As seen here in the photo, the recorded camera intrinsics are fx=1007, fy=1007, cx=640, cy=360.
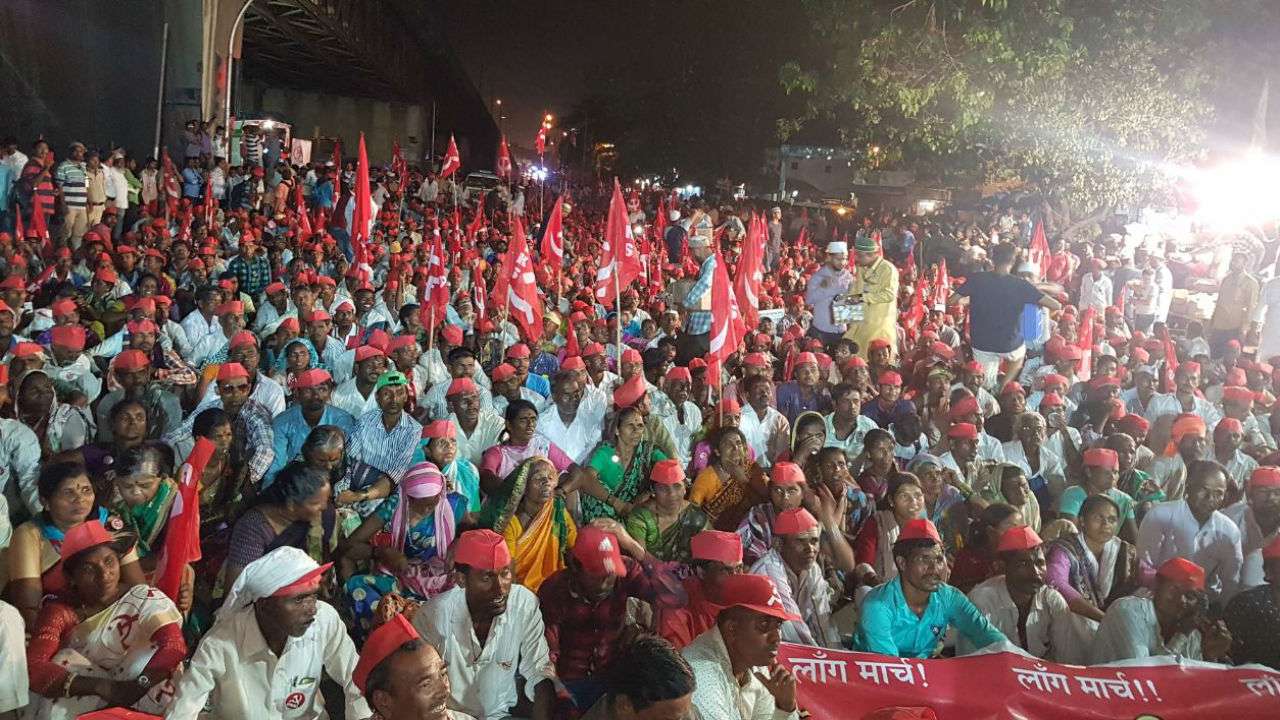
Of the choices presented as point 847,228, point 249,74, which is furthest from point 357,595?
point 249,74

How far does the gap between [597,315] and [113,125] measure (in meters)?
11.5

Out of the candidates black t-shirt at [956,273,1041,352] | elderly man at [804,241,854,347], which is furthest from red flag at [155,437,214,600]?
black t-shirt at [956,273,1041,352]

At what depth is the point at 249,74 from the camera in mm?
33594

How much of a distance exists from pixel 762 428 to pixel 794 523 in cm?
264

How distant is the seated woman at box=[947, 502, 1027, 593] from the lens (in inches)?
201

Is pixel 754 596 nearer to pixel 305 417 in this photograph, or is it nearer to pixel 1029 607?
pixel 1029 607

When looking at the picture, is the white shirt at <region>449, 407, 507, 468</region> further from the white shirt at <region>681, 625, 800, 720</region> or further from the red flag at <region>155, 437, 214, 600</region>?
the white shirt at <region>681, 625, 800, 720</region>

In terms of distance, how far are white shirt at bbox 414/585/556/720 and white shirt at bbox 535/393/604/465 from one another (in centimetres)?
273

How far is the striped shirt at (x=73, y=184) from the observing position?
1281cm

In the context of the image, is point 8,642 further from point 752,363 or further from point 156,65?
point 156,65

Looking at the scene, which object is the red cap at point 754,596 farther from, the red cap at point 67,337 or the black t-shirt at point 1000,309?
the black t-shirt at point 1000,309

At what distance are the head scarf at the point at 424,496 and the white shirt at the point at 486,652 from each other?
36.6 inches

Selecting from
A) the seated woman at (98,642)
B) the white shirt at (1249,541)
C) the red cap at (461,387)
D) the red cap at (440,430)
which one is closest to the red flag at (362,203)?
the red cap at (461,387)

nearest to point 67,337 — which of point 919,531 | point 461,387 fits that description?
point 461,387
